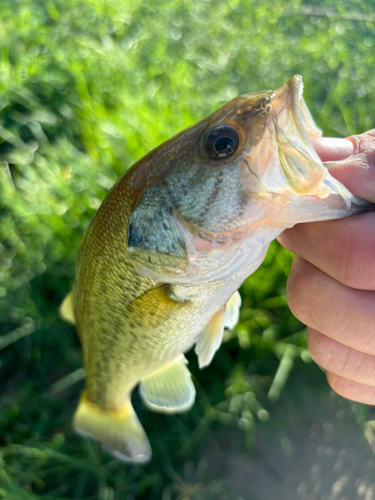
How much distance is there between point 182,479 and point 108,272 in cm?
111

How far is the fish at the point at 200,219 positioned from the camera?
0.63 m

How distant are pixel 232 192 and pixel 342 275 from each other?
0.27 m

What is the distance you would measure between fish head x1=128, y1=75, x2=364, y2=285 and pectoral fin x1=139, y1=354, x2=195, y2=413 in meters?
0.48

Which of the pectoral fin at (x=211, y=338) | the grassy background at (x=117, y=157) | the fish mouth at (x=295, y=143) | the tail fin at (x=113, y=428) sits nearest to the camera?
the fish mouth at (x=295, y=143)

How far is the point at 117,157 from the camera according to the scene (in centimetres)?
175

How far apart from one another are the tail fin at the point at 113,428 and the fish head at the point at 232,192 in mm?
714

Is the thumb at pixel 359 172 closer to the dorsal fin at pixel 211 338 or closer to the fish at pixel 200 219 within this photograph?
the fish at pixel 200 219

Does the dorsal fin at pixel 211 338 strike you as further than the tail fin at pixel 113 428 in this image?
No

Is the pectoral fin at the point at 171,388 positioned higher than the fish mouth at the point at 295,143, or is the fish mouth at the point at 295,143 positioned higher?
the fish mouth at the point at 295,143

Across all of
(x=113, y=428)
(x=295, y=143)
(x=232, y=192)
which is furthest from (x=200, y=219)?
(x=113, y=428)

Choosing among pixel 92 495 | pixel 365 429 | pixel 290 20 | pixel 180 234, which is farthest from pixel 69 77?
pixel 365 429

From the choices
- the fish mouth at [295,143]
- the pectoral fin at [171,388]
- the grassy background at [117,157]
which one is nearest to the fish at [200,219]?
the fish mouth at [295,143]

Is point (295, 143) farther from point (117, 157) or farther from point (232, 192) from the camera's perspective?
point (117, 157)

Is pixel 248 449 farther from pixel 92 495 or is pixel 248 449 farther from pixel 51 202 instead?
pixel 51 202
